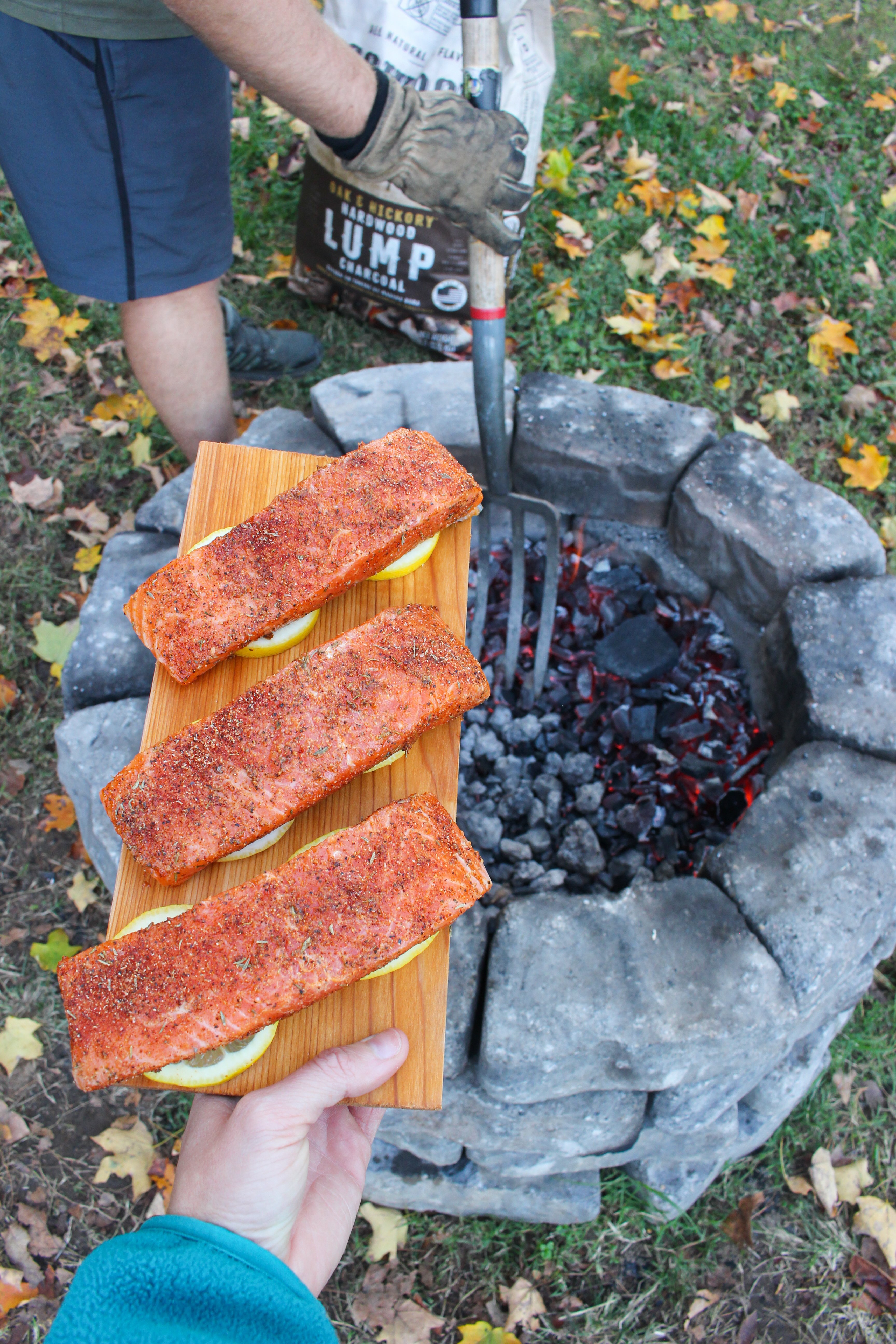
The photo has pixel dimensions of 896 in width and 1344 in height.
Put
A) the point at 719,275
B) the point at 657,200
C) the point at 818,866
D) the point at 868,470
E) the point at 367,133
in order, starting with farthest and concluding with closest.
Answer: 1. the point at 657,200
2. the point at 719,275
3. the point at 868,470
4. the point at 367,133
5. the point at 818,866

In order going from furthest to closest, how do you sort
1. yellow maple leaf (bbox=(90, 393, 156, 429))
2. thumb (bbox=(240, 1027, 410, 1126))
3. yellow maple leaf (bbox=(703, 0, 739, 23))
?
1. yellow maple leaf (bbox=(703, 0, 739, 23))
2. yellow maple leaf (bbox=(90, 393, 156, 429))
3. thumb (bbox=(240, 1027, 410, 1126))

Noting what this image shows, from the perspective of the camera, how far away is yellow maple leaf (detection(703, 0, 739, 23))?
5.09 meters

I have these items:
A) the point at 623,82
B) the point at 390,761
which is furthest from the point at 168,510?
the point at 623,82

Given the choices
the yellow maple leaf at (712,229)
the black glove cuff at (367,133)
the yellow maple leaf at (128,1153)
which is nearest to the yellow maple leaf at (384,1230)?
the yellow maple leaf at (128,1153)

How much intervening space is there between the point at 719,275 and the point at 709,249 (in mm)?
223

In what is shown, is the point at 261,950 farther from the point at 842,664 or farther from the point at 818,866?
the point at 842,664

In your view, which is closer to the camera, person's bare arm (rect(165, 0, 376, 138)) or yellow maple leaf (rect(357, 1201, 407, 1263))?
person's bare arm (rect(165, 0, 376, 138))

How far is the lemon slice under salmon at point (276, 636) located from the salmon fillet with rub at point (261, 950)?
1.84ft

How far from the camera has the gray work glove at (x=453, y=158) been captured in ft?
7.50

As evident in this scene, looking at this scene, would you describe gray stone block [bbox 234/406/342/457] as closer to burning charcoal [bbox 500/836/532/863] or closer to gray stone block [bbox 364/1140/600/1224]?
burning charcoal [bbox 500/836/532/863]

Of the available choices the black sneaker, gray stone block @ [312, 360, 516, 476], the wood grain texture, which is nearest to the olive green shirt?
gray stone block @ [312, 360, 516, 476]

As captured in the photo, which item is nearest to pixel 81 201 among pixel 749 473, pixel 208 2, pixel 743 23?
pixel 208 2

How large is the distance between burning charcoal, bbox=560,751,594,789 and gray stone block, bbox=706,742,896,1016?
63 cm

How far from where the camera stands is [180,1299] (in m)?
1.40
